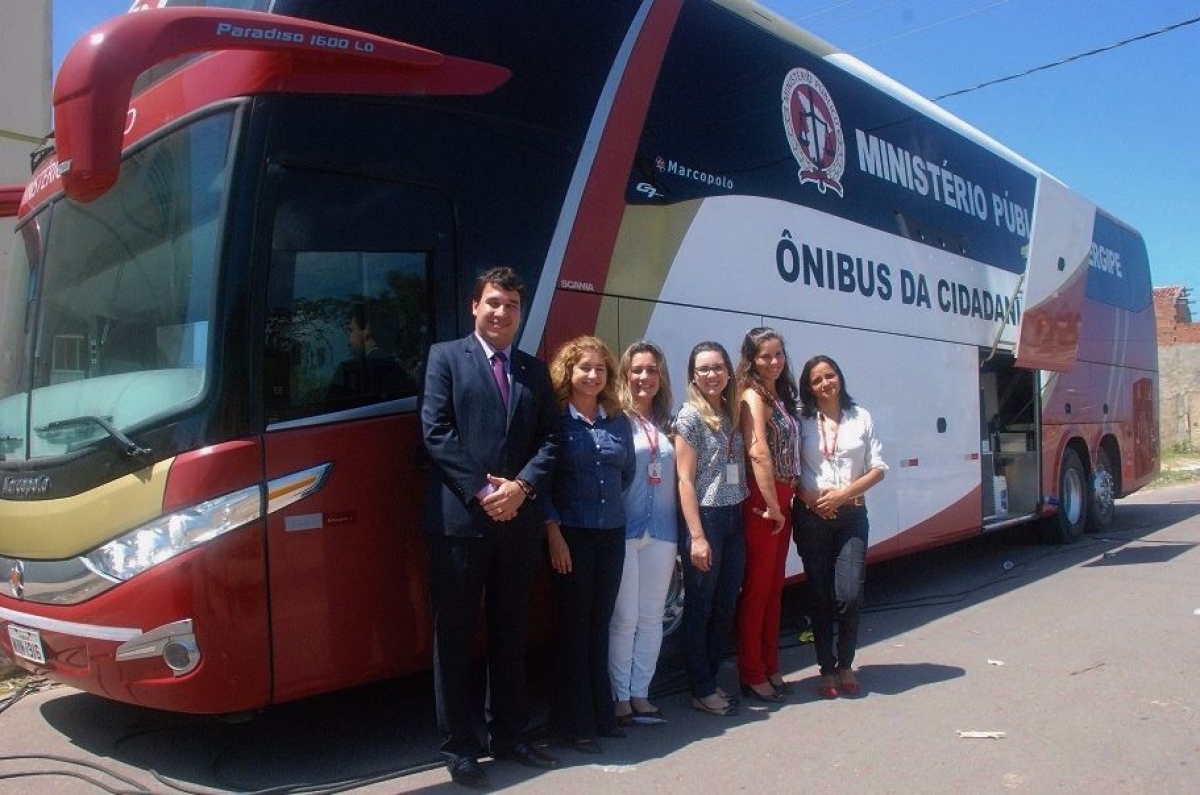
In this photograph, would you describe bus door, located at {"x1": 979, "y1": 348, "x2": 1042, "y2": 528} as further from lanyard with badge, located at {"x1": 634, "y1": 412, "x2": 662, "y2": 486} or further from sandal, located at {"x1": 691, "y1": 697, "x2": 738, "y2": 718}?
lanyard with badge, located at {"x1": 634, "y1": 412, "x2": 662, "y2": 486}

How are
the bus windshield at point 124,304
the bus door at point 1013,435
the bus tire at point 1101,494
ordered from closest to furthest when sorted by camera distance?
the bus windshield at point 124,304
the bus door at point 1013,435
the bus tire at point 1101,494

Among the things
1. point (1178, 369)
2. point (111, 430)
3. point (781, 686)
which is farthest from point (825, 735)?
point (1178, 369)

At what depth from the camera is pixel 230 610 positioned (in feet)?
12.4

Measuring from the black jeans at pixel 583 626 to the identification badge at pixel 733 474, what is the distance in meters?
0.71

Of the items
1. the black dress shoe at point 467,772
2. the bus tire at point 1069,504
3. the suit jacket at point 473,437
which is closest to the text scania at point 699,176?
the suit jacket at point 473,437

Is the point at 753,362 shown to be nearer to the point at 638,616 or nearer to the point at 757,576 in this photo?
the point at 757,576

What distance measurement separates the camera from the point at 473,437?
4.09 metres

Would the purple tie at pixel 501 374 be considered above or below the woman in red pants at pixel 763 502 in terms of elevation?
above

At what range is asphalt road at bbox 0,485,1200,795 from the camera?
163 inches

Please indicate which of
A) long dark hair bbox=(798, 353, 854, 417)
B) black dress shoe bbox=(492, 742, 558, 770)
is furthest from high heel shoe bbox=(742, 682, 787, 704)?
long dark hair bbox=(798, 353, 854, 417)

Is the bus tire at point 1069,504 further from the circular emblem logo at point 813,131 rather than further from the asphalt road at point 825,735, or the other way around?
the circular emblem logo at point 813,131

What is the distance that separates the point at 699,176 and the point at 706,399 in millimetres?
1576

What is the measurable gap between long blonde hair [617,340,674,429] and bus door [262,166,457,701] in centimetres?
90

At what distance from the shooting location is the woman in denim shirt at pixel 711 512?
196 inches
